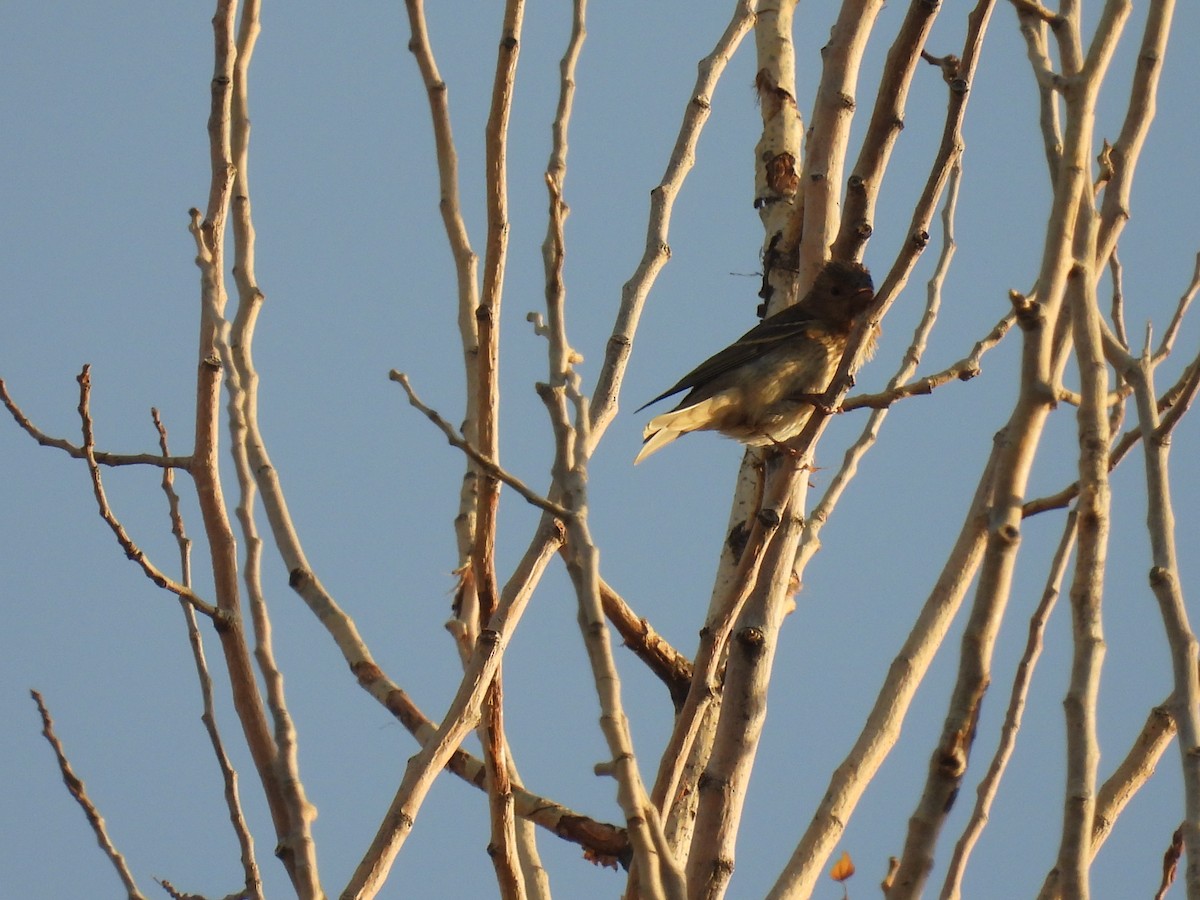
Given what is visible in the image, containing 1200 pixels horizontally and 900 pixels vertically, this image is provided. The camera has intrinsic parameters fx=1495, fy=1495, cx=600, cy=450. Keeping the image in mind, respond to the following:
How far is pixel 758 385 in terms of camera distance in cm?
654

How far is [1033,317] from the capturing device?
2.77 meters

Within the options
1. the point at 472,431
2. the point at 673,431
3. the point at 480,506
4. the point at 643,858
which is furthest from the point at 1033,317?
the point at 673,431

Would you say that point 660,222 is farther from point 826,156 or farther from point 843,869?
point 843,869

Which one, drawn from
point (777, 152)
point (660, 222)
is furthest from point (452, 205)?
point (777, 152)

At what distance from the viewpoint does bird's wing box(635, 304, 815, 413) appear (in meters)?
5.80

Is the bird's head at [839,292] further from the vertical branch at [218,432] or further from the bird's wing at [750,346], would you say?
the vertical branch at [218,432]

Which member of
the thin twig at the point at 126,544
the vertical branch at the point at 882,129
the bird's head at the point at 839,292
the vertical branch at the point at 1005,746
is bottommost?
the vertical branch at the point at 1005,746

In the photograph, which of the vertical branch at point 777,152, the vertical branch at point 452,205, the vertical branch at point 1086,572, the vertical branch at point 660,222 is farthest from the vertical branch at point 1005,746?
the vertical branch at point 777,152

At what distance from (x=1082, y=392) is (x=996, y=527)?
43 centimetres

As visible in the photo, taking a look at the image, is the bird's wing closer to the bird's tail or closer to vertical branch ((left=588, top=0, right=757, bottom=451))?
the bird's tail

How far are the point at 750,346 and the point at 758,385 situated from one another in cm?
18

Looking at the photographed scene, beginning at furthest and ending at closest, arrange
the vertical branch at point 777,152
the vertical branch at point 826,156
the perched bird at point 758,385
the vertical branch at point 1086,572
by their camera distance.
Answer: the perched bird at point 758,385 → the vertical branch at point 777,152 → the vertical branch at point 826,156 → the vertical branch at point 1086,572

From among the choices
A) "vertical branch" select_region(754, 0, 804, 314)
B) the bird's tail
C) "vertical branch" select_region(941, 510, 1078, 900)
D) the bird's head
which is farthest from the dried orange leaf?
the bird's tail

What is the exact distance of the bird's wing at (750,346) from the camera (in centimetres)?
580
